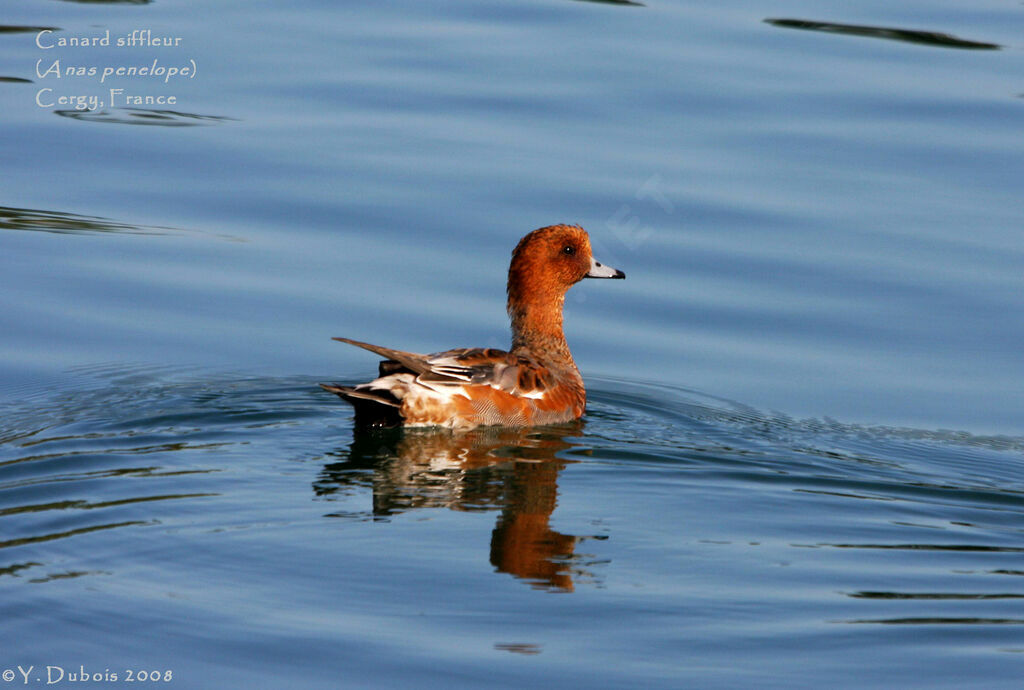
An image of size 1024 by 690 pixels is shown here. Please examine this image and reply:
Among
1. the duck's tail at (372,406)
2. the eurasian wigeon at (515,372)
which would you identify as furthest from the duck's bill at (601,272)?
the duck's tail at (372,406)

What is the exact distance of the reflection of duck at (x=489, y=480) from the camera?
715 centimetres

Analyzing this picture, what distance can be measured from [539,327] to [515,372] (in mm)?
909

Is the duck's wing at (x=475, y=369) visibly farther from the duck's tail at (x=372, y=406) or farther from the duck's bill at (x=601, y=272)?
the duck's bill at (x=601, y=272)

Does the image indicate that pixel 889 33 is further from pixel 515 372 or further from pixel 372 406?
pixel 372 406

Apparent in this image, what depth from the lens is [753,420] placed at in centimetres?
951

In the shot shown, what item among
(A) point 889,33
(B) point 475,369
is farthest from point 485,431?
(A) point 889,33

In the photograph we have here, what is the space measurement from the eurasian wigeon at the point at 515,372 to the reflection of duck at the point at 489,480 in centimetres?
11

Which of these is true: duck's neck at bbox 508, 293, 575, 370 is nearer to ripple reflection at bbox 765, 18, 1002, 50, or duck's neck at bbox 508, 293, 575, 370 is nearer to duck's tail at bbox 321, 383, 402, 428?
duck's tail at bbox 321, 383, 402, 428

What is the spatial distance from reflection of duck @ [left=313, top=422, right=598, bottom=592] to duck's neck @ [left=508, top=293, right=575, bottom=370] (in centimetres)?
81

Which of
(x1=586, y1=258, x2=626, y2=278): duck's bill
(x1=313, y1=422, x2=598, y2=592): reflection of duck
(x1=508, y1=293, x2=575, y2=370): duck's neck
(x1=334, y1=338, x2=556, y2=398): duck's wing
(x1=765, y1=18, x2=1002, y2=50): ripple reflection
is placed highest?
(x1=765, y1=18, x2=1002, y2=50): ripple reflection

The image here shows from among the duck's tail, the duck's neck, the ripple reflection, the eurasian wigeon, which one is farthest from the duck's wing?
the ripple reflection

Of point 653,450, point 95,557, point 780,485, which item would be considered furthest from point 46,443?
point 780,485

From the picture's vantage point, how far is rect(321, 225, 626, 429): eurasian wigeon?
8.95 meters

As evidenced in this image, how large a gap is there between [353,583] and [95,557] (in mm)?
1208
